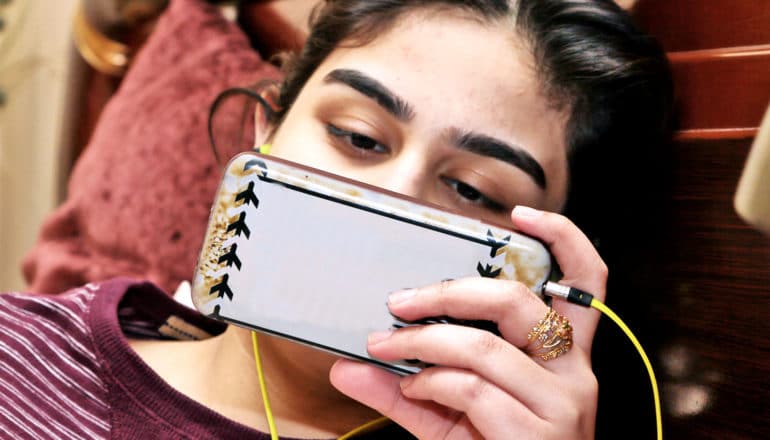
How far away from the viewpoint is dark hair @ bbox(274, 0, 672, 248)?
80 cm

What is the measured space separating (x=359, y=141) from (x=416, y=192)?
0.09 metres

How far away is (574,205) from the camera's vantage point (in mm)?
866

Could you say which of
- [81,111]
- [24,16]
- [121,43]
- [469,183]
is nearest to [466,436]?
[469,183]

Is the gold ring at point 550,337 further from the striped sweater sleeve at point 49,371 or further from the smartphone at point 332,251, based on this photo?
the striped sweater sleeve at point 49,371

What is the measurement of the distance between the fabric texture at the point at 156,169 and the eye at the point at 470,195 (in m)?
0.58

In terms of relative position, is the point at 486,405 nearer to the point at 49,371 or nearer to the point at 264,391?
the point at 264,391

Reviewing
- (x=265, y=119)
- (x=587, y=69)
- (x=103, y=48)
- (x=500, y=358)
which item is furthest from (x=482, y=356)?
(x=103, y=48)

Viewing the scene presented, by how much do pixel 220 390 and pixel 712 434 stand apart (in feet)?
1.82

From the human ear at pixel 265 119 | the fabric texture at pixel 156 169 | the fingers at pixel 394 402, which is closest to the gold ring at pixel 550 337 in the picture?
the fingers at pixel 394 402

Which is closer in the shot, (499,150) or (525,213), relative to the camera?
(525,213)

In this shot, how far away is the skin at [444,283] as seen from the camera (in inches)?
22.7

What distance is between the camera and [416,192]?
709 millimetres

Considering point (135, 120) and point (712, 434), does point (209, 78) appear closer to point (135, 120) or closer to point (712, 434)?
point (135, 120)

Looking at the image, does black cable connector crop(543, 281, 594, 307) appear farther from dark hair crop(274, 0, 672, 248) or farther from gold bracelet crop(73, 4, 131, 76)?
gold bracelet crop(73, 4, 131, 76)
